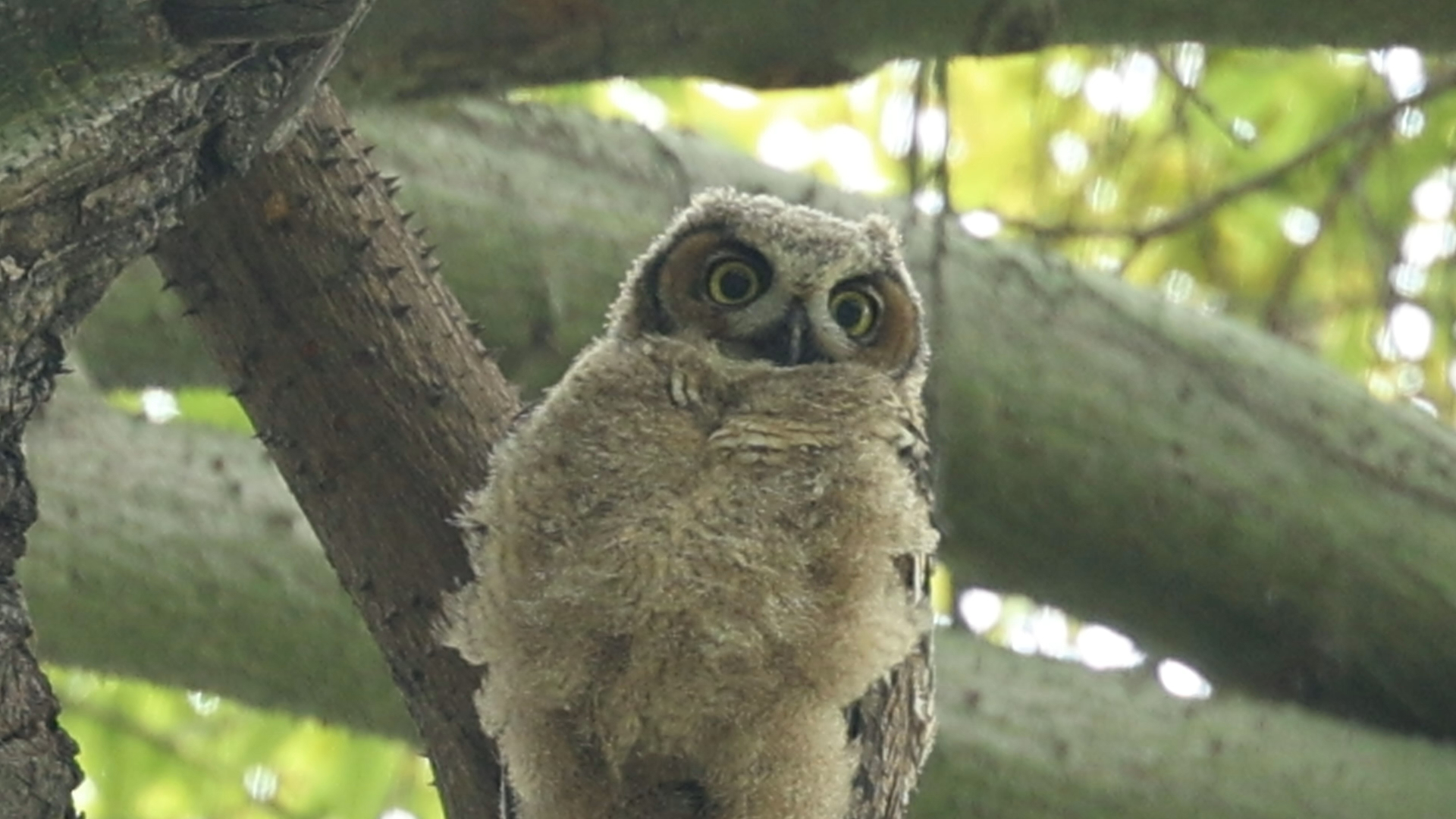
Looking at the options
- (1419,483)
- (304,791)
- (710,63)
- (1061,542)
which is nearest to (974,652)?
(1061,542)

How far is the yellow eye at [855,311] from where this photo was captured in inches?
108

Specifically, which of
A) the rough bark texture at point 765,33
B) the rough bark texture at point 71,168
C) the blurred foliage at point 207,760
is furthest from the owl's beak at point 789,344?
the blurred foliage at point 207,760

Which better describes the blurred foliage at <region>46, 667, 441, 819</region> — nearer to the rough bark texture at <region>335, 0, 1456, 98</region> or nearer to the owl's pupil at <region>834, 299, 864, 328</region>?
the rough bark texture at <region>335, 0, 1456, 98</region>

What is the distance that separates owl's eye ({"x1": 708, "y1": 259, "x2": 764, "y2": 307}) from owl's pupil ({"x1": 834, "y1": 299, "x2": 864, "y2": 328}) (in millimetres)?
108

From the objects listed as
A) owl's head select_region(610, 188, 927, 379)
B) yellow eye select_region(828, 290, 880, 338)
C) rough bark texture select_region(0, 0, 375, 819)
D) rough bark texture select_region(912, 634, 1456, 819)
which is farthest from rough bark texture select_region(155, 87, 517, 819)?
rough bark texture select_region(912, 634, 1456, 819)

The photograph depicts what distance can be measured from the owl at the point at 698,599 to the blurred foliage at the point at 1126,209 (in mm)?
1239

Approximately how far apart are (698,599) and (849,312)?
25.4 inches

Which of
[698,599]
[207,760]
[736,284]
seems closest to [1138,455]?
[736,284]

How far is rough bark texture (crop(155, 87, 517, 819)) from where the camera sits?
2.39 meters

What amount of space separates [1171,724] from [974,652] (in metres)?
0.35

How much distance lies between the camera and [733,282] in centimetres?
276

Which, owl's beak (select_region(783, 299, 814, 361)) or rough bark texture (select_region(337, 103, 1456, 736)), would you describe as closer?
owl's beak (select_region(783, 299, 814, 361))

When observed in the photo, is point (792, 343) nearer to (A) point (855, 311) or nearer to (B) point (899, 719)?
(A) point (855, 311)

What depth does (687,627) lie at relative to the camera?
7.36 feet
